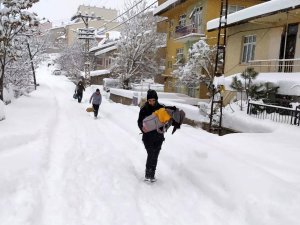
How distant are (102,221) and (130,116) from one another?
1231 cm

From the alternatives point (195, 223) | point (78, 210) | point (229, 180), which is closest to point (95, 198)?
point (78, 210)

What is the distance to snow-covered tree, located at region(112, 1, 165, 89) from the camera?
3784 centimetres

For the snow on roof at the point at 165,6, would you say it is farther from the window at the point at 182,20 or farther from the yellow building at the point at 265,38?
the yellow building at the point at 265,38

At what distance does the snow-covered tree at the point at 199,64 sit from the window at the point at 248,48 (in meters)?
2.73

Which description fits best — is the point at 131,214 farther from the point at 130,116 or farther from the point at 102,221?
the point at 130,116

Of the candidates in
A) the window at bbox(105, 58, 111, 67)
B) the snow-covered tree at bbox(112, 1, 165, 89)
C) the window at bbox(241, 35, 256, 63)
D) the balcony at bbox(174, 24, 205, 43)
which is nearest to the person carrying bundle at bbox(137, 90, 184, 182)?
the window at bbox(241, 35, 256, 63)

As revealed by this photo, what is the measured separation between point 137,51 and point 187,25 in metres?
9.07

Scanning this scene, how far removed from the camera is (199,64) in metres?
23.6

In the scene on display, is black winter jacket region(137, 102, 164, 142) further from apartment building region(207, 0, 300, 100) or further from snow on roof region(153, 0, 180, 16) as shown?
snow on roof region(153, 0, 180, 16)

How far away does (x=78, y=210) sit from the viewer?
5074 millimetres

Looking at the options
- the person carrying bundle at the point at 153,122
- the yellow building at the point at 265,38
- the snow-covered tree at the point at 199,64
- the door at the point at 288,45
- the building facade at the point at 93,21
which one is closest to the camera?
the person carrying bundle at the point at 153,122

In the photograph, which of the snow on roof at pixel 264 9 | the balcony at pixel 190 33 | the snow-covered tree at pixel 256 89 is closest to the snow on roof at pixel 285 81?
the snow-covered tree at pixel 256 89

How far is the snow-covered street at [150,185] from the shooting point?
4977 millimetres

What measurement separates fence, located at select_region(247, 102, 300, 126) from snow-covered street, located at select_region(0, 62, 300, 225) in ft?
3.86
